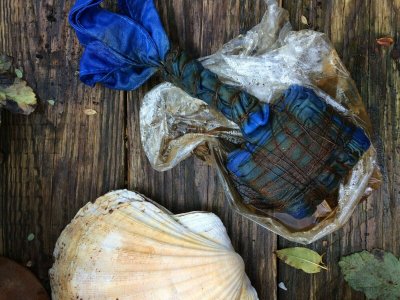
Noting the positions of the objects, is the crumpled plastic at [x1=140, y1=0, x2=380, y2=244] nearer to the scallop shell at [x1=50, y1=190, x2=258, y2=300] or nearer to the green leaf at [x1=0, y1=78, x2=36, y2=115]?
the scallop shell at [x1=50, y1=190, x2=258, y2=300]

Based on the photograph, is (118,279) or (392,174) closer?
(118,279)

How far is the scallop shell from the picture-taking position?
1245 millimetres

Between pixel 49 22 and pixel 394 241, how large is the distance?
3.32 ft

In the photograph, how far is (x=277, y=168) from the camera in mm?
1239

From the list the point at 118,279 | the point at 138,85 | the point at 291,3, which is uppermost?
the point at 291,3

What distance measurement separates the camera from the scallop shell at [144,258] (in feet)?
4.09

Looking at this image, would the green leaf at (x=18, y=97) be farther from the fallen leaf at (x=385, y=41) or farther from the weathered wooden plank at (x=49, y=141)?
the fallen leaf at (x=385, y=41)

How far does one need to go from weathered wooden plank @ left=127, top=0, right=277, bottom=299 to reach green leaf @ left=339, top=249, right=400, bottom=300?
0.19 metres

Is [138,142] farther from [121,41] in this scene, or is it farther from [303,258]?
[303,258]

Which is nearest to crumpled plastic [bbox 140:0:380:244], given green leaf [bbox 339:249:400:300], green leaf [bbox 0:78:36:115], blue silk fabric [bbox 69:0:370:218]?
blue silk fabric [bbox 69:0:370:218]

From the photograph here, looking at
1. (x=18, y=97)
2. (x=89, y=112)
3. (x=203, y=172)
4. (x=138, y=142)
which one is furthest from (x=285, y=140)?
(x=18, y=97)

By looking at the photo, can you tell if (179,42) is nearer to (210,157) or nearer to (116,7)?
(116,7)

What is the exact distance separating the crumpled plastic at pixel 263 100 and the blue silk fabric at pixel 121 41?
0.26 ft

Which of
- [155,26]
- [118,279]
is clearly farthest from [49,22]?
[118,279]
